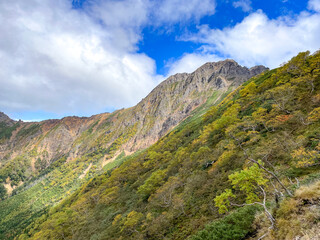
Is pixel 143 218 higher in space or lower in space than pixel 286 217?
lower

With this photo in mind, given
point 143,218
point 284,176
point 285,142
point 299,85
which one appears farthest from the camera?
point 299,85

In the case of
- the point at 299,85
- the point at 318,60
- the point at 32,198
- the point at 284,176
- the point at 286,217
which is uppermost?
the point at 32,198

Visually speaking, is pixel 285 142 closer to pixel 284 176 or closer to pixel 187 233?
pixel 284 176

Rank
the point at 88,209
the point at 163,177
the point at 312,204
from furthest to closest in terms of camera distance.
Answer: the point at 88,209 → the point at 163,177 → the point at 312,204

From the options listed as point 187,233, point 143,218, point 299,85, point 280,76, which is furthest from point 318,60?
point 143,218

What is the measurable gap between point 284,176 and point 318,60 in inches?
1601

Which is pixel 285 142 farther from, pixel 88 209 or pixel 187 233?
pixel 88 209

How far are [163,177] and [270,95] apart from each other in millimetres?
39438

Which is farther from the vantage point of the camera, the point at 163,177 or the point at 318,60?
the point at 163,177

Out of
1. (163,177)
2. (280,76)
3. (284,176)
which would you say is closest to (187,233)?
(284,176)

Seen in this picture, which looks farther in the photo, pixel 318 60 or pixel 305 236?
pixel 318 60

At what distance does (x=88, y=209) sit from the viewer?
63.1 meters

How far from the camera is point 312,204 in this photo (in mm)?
8391

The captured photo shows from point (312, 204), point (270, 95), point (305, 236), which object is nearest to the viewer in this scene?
point (305, 236)
